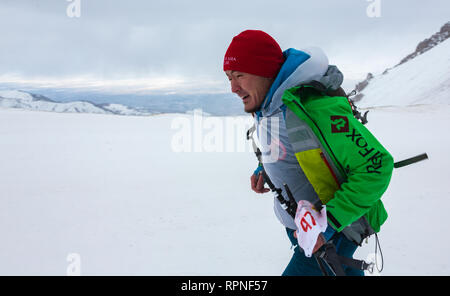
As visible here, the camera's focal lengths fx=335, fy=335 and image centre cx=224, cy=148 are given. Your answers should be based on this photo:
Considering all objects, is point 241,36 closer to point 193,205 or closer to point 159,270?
point 159,270

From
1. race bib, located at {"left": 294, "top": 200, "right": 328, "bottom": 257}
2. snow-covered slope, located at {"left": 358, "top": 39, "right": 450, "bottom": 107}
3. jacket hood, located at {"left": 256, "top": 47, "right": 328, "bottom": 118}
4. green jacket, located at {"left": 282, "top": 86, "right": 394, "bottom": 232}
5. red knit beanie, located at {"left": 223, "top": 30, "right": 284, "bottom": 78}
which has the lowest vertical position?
race bib, located at {"left": 294, "top": 200, "right": 328, "bottom": 257}

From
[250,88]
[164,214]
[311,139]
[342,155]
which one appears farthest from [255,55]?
[164,214]

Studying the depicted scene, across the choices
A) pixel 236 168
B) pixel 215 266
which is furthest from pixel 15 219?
pixel 236 168

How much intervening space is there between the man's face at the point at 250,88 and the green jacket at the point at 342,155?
0.26 metres

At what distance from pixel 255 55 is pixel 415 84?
50.6m

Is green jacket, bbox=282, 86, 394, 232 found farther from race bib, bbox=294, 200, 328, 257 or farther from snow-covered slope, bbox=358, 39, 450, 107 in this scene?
snow-covered slope, bbox=358, 39, 450, 107

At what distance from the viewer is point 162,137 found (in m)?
11.9

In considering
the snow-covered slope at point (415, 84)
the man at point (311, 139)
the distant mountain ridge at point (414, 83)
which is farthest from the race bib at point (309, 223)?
the snow-covered slope at point (415, 84)

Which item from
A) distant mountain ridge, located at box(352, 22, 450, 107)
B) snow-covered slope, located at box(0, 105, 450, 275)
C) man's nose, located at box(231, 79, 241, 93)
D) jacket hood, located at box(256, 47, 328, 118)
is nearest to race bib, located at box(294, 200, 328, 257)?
jacket hood, located at box(256, 47, 328, 118)

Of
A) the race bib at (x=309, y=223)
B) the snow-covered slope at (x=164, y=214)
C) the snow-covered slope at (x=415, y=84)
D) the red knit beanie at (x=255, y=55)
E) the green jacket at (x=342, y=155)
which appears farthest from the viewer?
the snow-covered slope at (x=415, y=84)

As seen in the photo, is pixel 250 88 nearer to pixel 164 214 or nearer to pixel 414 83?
pixel 164 214

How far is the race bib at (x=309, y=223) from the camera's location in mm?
1568

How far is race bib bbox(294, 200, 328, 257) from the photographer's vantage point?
1.57 meters

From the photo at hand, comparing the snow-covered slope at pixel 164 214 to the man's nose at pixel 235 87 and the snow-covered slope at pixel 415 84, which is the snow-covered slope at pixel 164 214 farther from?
the snow-covered slope at pixel 415 84
